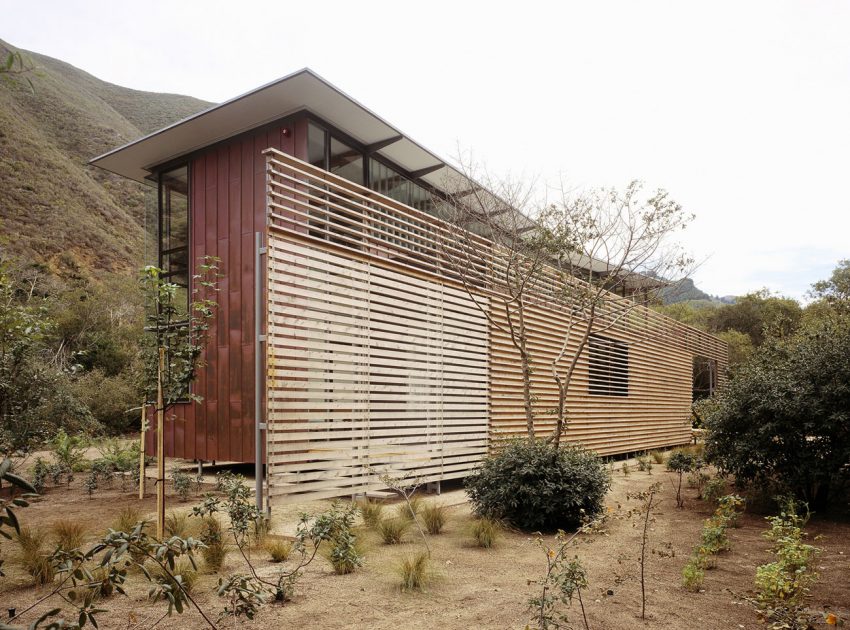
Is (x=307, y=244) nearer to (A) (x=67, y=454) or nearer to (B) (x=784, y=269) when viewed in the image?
(A) (x=67, y=454)

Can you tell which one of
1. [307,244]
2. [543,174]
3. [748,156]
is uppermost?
[748,156]

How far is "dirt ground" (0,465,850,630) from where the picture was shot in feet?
10.8

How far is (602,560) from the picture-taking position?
462cm

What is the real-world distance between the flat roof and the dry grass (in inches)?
211

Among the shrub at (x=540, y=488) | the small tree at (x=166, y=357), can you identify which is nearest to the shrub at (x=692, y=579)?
the shrub at (x=540, y=488)

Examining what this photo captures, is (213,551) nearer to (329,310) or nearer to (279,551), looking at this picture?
(279,551)

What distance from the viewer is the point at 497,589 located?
3871 millimetres

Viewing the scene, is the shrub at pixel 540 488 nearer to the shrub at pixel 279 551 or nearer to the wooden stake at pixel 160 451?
the shrub at pixel 279 551

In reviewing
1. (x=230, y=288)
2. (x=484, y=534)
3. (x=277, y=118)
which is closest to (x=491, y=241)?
Result: (x=277, y=118)

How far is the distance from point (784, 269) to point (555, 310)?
2526cm

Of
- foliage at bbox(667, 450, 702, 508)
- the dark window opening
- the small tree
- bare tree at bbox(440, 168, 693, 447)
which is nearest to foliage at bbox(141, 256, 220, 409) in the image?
the small tree

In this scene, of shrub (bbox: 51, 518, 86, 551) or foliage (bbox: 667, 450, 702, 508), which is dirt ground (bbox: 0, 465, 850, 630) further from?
foliage (bbox: 667, 450, 702, 508)

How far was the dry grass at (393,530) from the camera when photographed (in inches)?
203

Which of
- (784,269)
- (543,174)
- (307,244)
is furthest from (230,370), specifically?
(784,269)
